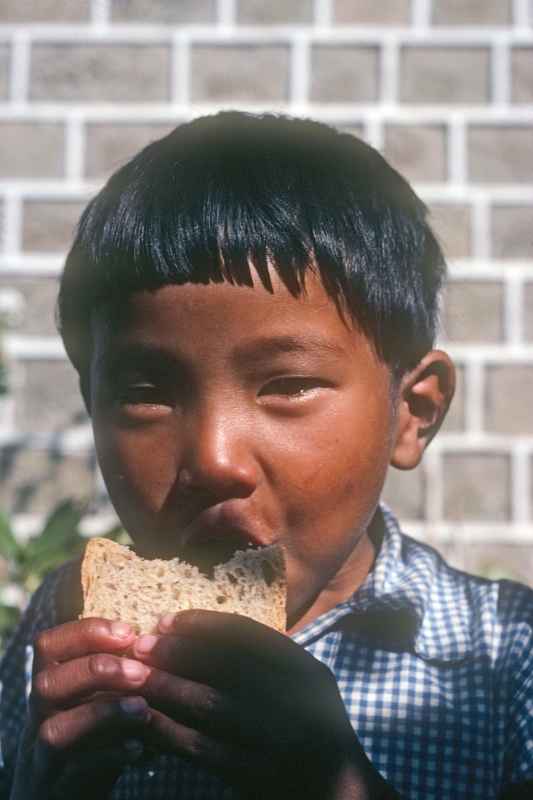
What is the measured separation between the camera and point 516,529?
272 centimetres

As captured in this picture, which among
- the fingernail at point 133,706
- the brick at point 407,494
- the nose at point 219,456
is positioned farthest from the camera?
the brick at point 407,494

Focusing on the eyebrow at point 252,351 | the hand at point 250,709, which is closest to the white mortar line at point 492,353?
the eyebrow at point 252,351

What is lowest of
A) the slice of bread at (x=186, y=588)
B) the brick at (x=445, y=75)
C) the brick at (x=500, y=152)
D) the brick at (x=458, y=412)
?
the slice of bread at (x=186, y=588)

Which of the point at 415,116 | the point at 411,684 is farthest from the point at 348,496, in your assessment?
the point at 415,116

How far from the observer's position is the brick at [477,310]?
2.73m

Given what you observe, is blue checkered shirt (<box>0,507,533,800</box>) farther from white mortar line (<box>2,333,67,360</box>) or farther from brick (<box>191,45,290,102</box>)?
brick (<box>191,45,290,102</box>)

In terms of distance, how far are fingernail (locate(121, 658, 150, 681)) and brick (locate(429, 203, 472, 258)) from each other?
1.79 m

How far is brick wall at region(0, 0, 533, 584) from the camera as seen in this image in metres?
2.73

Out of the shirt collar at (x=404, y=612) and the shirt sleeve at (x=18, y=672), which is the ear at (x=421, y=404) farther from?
the shirt sleeve at (x=18, y=672)

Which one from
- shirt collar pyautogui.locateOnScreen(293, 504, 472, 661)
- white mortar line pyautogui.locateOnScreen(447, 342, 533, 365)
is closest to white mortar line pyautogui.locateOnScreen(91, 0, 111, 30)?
white mortar line pyautogui.locateOnScreen(447, 342, 533, 365)

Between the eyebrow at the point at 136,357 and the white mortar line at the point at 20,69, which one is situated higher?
the white mortar line at the point at 20,69

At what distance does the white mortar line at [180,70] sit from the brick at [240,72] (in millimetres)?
18

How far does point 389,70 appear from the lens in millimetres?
2775

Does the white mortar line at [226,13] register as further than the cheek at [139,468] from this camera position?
Yes
